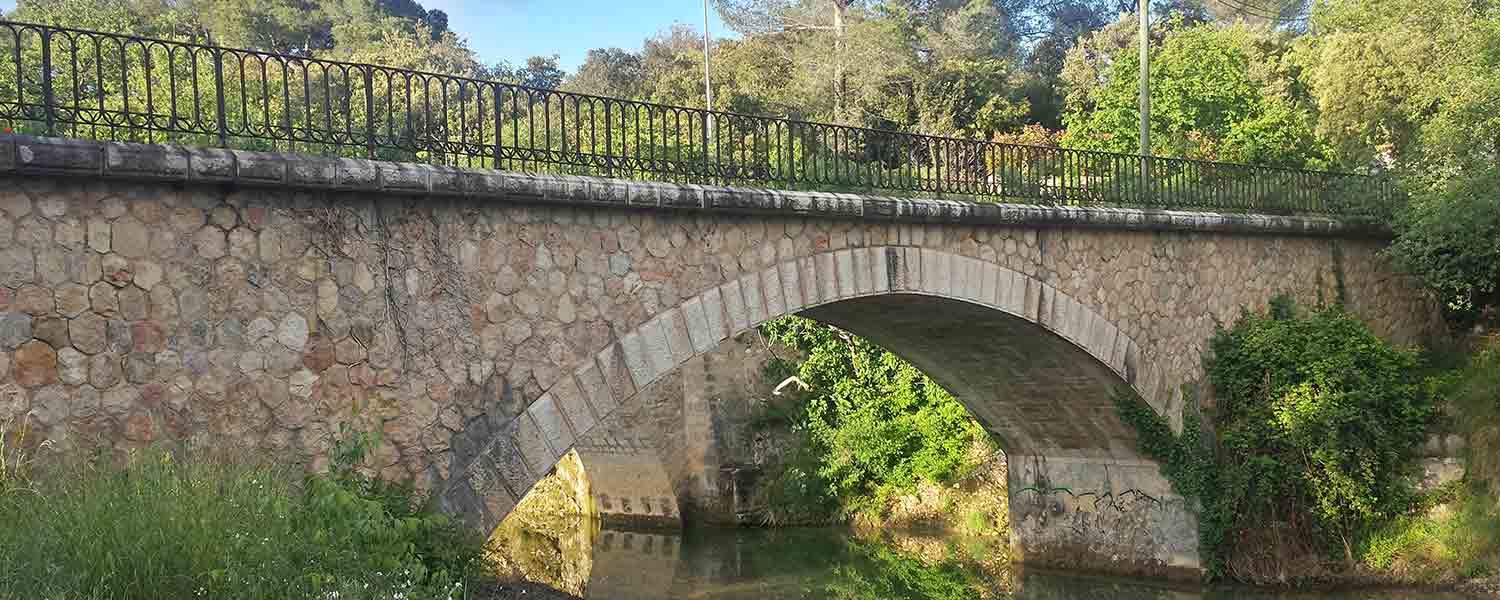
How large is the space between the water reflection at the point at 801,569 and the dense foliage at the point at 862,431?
20.4 inches

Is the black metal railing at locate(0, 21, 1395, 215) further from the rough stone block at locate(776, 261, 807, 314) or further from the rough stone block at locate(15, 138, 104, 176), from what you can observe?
the rough stone block at locate(776, 261, 807, 314)

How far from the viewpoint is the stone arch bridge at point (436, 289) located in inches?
217

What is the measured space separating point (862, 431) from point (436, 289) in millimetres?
9457

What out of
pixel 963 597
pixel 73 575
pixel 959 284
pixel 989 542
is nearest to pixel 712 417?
pixel 989 542

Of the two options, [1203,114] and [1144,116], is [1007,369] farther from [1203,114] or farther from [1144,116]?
[1203,114]

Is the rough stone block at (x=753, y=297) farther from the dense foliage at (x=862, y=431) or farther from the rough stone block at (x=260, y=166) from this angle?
the dense foliage at (x=862, y=431)

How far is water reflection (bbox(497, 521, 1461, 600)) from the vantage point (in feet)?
40.3

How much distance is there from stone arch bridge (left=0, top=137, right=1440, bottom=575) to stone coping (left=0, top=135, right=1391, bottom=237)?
0.04 ft

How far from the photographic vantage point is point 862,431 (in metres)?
15.5

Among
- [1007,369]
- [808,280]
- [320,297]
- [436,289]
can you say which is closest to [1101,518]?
[1007,369]

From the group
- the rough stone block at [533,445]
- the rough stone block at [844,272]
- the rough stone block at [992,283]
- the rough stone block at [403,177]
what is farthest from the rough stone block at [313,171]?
the rough stone block at [992,283]

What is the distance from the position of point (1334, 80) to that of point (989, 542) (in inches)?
323

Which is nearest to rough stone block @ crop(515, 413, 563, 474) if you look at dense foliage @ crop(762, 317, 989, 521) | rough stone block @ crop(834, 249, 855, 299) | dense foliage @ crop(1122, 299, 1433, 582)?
rough stone block @ crop(834, 249, 855, 299)

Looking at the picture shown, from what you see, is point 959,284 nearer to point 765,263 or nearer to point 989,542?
point 765,263
